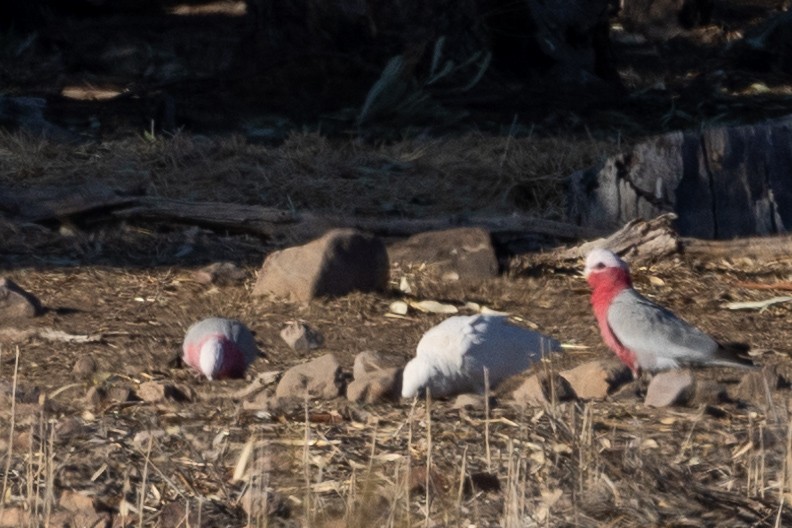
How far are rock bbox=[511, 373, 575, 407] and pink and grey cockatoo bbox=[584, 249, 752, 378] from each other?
490 millimetres

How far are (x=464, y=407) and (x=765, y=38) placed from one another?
9844 mm

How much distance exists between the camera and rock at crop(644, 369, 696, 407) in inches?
159

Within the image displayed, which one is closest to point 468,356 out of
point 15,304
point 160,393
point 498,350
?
point 498,350

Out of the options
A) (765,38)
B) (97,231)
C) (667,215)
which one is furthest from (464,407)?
(765,38)

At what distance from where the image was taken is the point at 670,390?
13.3 ft

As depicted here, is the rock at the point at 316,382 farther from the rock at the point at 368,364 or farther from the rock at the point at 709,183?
the rock at the point at 709,183

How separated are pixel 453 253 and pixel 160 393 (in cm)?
230

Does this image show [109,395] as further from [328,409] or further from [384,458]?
[384,458]

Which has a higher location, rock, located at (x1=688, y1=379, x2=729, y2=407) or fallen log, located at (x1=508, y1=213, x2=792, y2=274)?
rock, located at (x1=688, y1=379, x2=729, y2=407)

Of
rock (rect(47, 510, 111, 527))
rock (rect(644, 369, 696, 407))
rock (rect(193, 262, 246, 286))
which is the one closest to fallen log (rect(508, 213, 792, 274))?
rock (rect(193, 262, 246, 286))

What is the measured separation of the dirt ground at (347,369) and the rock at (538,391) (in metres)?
0.08

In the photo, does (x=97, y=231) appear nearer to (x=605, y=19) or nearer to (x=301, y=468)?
(x=301, y=468)

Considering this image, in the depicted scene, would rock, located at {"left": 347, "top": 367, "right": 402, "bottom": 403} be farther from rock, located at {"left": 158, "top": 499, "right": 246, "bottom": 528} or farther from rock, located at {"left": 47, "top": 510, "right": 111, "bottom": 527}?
rock, located at {"left": 47, "top": 510, "right": 111, "bottom": 527}

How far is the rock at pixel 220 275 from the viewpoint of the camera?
611cm
